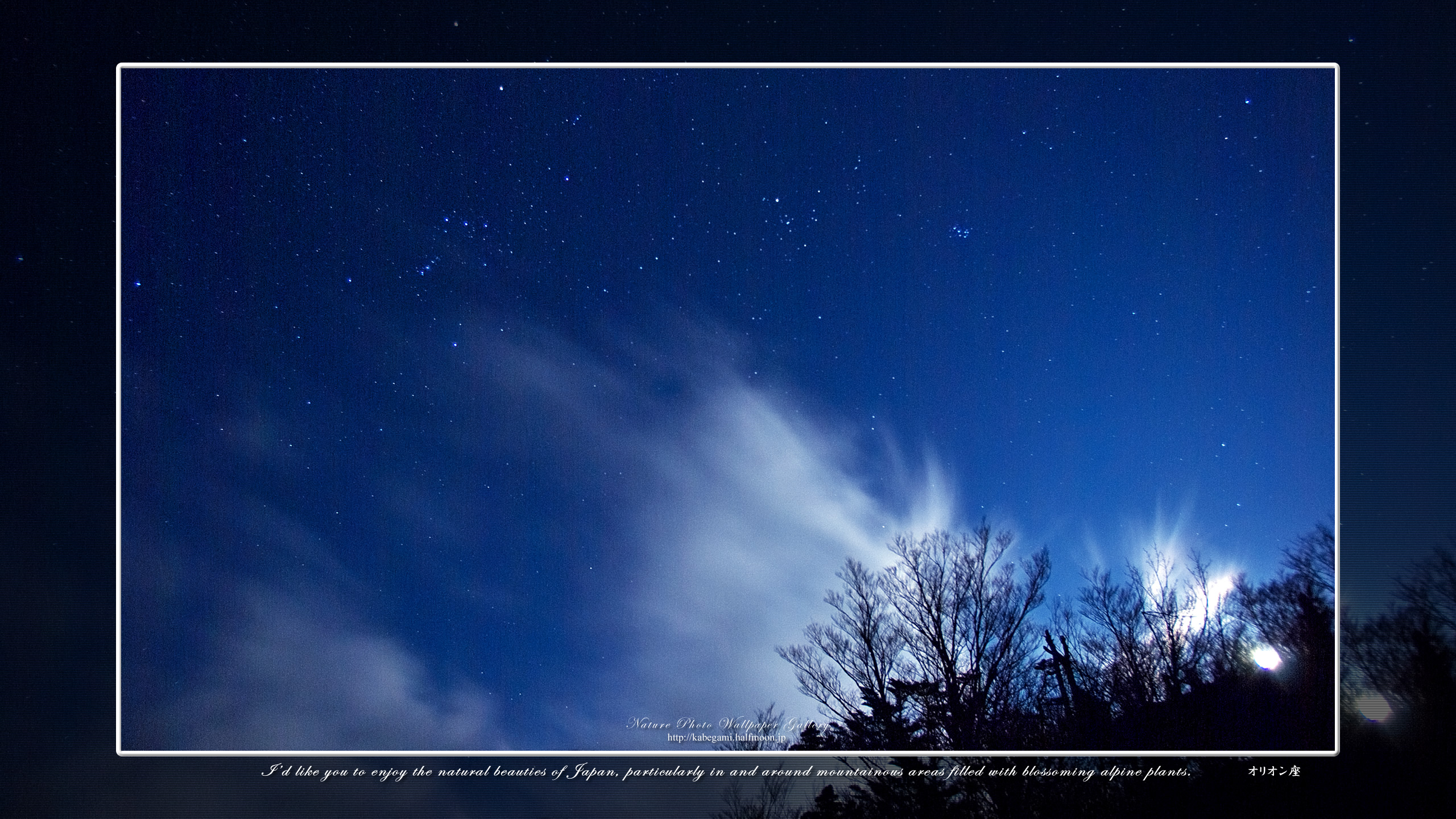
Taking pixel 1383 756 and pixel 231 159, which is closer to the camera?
pixel 1383 756

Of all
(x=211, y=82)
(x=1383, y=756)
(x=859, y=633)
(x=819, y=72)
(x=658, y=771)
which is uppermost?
(x=819, y=72)

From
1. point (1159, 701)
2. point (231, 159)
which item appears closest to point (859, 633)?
point (1159, 701)

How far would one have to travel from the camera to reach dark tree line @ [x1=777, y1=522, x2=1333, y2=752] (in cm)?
583

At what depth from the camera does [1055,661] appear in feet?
19.7

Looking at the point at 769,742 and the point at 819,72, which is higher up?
the point at 819,72

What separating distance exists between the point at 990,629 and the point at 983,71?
3344mm

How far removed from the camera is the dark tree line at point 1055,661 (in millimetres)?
5828

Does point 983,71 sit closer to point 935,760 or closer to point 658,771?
point 935,760

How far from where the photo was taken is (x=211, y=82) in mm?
6020

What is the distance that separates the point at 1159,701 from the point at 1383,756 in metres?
1.20

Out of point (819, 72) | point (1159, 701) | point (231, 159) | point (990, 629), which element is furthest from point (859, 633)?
point (231, 159)

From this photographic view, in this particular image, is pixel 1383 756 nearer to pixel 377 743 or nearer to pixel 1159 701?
pixel 1159 701

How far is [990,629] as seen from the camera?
238 inches

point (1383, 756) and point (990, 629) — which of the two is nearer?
point (1383, 756)
